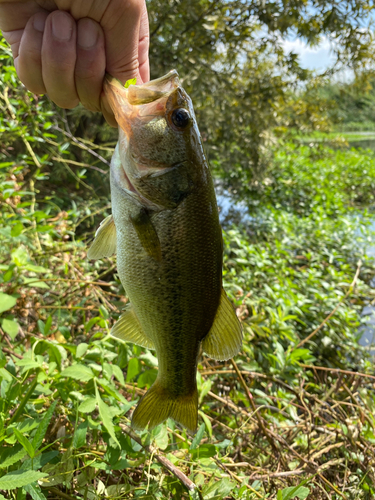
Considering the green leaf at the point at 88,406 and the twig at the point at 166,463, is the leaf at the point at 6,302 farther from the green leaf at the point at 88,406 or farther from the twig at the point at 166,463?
the twig at the point at 166,463

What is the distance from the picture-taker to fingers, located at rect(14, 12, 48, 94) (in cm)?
132

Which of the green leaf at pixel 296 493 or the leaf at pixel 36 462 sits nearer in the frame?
the leaf at pixel 36 462

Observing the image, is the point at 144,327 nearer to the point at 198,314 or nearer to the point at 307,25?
the point at 198,314

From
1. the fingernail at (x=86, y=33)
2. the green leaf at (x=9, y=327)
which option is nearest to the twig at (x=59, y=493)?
the green leaf at (x=9, y=327)

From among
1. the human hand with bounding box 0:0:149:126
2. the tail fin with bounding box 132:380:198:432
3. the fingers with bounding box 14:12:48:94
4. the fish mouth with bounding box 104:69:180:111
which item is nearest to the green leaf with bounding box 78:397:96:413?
the tail fin with bounding box 132:380:198:432

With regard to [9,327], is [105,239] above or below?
above

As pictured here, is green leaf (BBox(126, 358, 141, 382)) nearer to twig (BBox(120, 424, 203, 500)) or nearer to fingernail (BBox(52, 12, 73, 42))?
twig (BBox(120, 424, 203, 500))

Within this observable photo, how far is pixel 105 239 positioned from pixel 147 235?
0.24m

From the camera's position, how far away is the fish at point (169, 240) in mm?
1191

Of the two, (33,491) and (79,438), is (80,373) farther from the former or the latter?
(33,491)

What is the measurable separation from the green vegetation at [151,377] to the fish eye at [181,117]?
1003 mm

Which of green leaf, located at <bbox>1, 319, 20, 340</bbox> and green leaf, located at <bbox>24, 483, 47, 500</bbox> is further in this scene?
green leaf, located at <bbox>1, 319, 20, 340</bbox>

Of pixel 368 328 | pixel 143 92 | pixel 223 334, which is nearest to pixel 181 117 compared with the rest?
pixel 143 92

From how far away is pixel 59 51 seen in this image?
1293 mm
